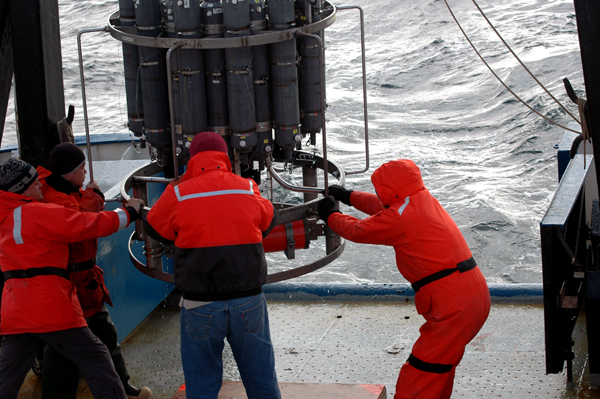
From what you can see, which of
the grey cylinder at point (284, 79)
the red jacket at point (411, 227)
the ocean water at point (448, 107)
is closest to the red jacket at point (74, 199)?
the grey cylinder at point (284, 79)

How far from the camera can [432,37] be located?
25812mm

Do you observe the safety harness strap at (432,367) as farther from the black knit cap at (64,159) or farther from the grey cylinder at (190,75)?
the black knit cap at (64,159)

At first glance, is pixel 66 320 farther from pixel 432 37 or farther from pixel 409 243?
pixel 432 37

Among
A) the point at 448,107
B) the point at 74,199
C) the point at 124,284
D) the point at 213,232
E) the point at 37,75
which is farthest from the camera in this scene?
the point at 448,107

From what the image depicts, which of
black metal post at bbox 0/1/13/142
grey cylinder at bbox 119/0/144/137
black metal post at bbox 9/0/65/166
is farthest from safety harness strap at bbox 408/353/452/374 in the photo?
black metal post at bbox 0/1/13/142

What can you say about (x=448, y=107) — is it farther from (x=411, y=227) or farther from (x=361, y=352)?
(x=411, y=227)

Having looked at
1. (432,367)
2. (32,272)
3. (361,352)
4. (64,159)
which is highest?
(64,159)

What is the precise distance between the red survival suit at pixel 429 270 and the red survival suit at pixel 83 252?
1524 mm

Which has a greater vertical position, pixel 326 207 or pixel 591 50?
pixel 591 50

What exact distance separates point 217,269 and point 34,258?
98 centimetres

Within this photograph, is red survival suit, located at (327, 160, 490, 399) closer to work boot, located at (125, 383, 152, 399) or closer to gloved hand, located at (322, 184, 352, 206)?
gloved hand, located at (322, 184, 352, 206)

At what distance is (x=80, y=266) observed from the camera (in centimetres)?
382

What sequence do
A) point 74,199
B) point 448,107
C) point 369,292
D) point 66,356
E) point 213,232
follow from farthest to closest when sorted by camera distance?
point 448,107
point 369,292
point 74,199
point 66,356
point 213,232

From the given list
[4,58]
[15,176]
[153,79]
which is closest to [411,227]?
[153,79]
